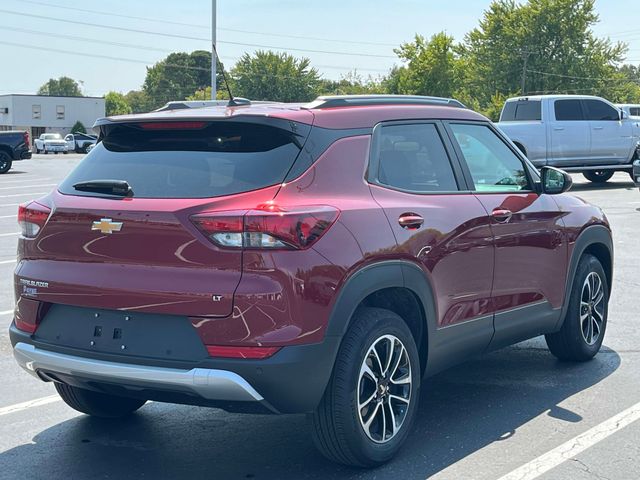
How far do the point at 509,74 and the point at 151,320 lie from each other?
231 ft

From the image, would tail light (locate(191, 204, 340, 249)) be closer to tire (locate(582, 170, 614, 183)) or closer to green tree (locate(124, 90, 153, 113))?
tire (locate(582, 170, 614, 183))

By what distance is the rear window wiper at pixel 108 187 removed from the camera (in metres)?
4.29

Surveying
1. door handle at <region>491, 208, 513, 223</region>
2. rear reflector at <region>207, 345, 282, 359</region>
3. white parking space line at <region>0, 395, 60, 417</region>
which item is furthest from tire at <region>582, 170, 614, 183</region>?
rear reflector at <region>207, 345, 282, 359</region>

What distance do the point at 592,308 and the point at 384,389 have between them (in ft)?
8.42

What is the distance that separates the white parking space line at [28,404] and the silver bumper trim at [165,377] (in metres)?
1.35

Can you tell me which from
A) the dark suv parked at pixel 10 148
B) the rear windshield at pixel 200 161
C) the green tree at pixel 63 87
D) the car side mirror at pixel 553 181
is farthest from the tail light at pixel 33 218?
the green tree at pixel 63 87

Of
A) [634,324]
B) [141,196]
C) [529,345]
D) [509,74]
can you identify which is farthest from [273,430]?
[509,74]

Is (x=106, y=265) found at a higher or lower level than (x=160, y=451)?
higher

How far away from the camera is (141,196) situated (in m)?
4.24

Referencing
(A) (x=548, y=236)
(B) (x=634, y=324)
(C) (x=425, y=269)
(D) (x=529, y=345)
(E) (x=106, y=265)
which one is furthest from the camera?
(B) (x=634, y=324)

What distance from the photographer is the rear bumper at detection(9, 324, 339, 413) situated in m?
3.91

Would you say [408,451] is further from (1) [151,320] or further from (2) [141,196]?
(2) [141,196]

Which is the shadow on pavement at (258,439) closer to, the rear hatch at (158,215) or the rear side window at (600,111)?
the rear hatch at (158,215)

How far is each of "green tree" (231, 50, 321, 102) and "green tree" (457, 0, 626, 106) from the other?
55.3 feet
